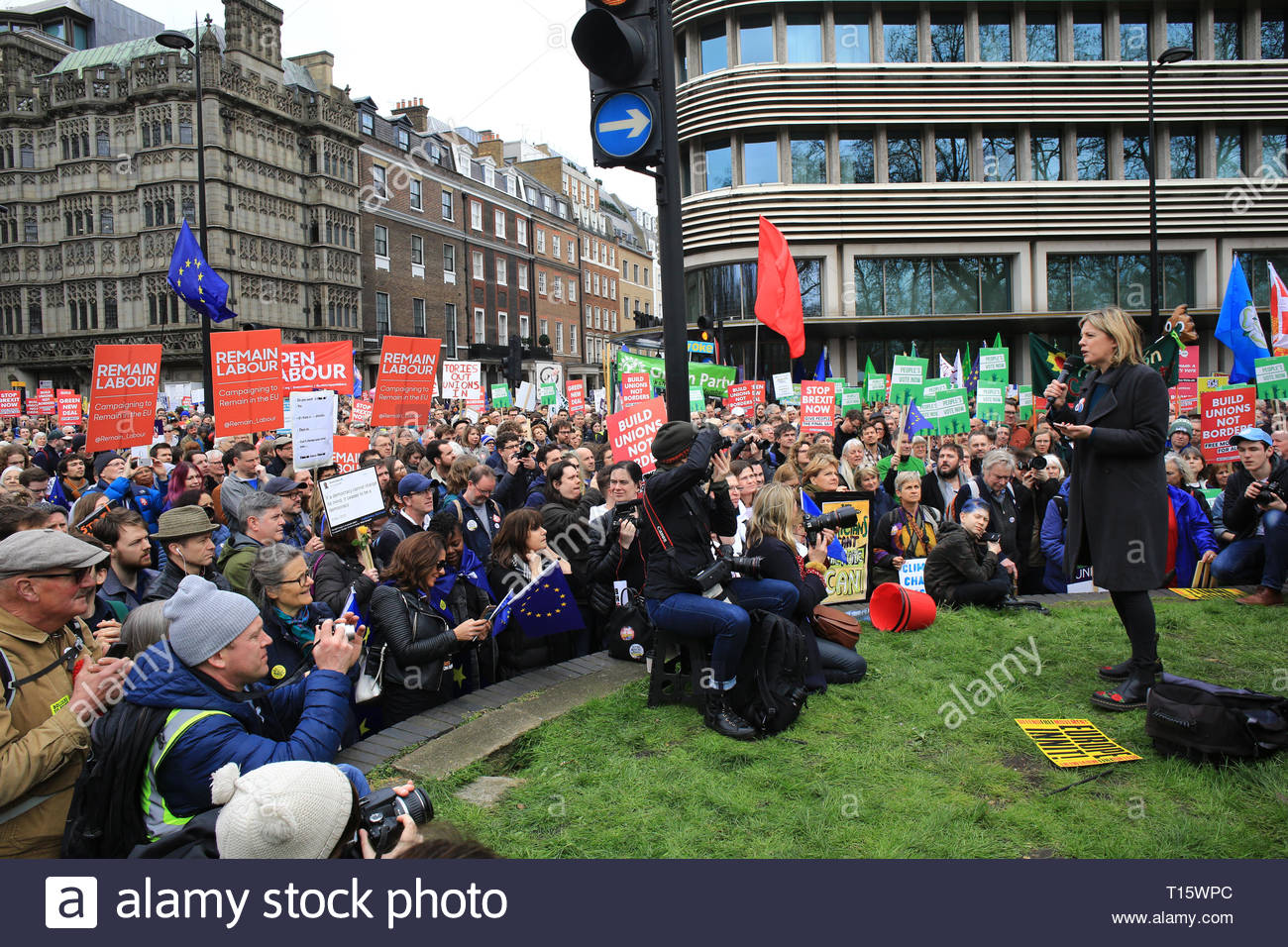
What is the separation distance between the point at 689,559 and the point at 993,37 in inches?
1414

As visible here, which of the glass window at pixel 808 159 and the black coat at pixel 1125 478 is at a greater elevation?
the glass window at pixel 808 159

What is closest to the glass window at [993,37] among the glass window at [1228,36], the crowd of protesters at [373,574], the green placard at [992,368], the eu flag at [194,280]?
the glass window at [1228,36]

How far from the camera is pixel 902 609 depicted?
613cm

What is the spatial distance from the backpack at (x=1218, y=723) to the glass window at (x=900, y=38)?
33742 millimetres

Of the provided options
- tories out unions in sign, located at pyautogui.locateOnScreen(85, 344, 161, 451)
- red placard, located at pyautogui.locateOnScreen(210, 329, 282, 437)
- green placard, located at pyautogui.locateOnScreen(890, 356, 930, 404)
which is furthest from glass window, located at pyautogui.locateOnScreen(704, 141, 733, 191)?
tories out unions in sign, located at pyautogui.locateOnScreen(85, 344, 161, 451)

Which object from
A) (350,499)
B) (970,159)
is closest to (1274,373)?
(350,499)

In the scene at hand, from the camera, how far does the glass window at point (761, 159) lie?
1275 inches

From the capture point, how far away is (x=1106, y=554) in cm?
458

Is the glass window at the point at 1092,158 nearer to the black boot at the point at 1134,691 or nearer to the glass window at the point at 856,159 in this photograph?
the glass window at the point at 856,159

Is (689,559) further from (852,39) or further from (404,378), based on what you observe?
(852,39)

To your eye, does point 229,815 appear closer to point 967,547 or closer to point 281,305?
point 967,547
